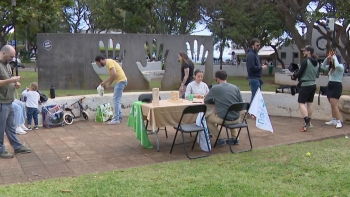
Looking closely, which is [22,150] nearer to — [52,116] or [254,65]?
[52,116]

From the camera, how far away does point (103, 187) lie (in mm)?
4641

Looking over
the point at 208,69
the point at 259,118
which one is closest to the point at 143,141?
the point at 259,118

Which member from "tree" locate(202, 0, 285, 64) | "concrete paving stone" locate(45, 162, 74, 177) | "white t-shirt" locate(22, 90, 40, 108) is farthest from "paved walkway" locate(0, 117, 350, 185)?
"tree" locate(202, 0, 285, 64)

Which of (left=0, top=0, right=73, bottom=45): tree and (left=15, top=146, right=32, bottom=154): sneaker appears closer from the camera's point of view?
(left=15, top=146, right=32, bottom=154): sneaker

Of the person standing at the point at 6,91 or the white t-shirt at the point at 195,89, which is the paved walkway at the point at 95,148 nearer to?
the person standing at the point at 6,91

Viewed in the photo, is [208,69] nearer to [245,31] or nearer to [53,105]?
[53,105]

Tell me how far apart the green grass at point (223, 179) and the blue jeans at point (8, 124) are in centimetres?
163

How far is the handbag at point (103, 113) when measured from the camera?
9523mm

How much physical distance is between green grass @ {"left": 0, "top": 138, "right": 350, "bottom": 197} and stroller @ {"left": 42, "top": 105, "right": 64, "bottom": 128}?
395 cm

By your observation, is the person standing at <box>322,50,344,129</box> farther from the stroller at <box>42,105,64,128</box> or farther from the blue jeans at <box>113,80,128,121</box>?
the stroller at <box>42,105,64,128</box>

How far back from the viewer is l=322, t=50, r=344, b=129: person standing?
27.0 feet

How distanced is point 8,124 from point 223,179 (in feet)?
11.6

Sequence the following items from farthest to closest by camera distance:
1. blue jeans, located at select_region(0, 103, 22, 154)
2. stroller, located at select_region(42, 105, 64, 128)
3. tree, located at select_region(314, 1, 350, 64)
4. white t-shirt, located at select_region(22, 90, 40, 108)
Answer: tree, located at select_region(314, 1, 350, 64), stroller, located at select_region(42, 105, 64, 128), white t-shirt, located at select_region(22, 90, 40, 108), blue jeans, located at select_region(0, 103, 22, 154)

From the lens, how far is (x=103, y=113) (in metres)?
9.53
